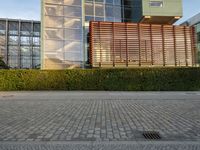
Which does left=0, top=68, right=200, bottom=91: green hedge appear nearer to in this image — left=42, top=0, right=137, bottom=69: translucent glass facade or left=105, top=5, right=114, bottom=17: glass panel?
left=42, top=0, right=137, bottom=69: translucent glass facade

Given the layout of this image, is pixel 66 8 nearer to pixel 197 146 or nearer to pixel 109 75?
A: pixel 109 75

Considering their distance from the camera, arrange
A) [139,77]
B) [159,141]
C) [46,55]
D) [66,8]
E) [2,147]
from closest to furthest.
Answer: [2,147] < [159,141] < [139,77] < [46,55] < [66,8]

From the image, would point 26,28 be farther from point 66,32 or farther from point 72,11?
point 66,32

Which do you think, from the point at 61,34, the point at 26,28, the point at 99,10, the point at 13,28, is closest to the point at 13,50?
the point at 13,28

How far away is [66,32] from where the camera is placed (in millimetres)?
26297

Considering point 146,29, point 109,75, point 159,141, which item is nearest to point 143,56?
point 146,29

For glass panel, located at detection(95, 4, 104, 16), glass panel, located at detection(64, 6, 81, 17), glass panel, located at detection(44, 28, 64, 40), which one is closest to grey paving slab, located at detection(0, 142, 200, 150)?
glass panel, located at detection(44, 28, 64, 40)

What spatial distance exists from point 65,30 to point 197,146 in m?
22.8

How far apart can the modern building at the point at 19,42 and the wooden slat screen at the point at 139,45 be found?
125ft

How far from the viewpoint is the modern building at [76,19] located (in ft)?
84.1

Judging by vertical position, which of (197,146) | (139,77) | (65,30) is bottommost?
(197,146)

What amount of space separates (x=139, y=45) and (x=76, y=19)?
24.1 feet

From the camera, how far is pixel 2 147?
197 inches

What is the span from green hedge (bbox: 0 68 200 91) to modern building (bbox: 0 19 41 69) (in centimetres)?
4110
